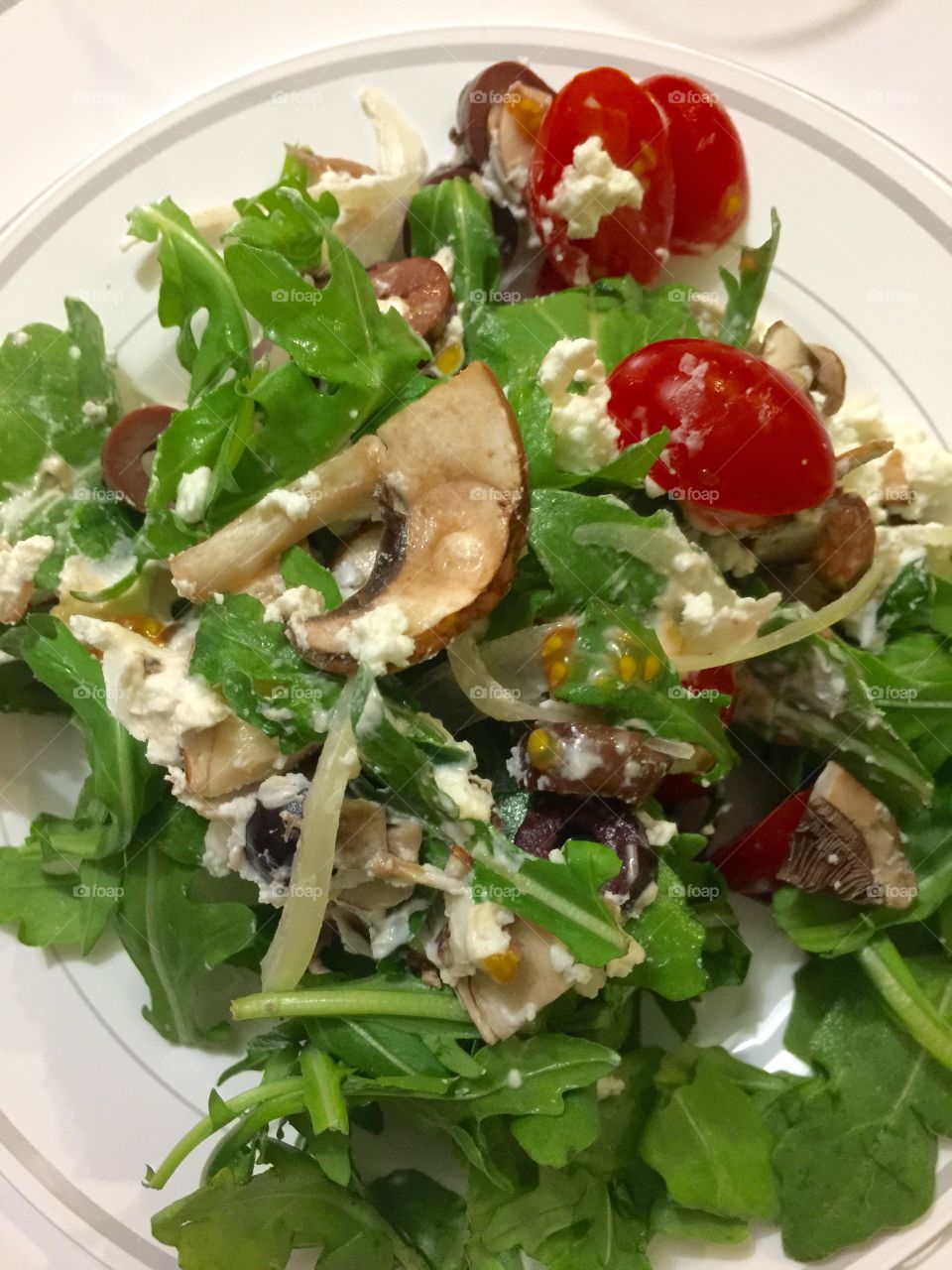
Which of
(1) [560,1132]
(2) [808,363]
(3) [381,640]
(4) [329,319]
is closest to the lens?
(3) [381,640]

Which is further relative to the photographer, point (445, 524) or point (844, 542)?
point (844, 542)

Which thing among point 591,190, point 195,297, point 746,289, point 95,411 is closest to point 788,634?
point 746,289

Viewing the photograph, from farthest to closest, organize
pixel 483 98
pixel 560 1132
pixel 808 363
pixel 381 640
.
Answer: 1. pixel 483 98
2. pixel 808 363
3. pixel 560 1132
4. pixel 381 640

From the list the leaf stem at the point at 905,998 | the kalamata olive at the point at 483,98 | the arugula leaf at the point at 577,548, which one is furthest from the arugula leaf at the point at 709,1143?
the kalamata olive at the point at 483,98

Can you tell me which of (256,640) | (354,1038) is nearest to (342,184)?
(256,640)

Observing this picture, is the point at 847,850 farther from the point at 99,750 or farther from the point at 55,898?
the point at 55,898

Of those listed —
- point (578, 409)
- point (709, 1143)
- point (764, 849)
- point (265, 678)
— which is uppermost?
point (578, 409)

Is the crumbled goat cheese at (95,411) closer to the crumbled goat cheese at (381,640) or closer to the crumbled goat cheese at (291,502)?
the crumbled goat cheese at (291,502)
